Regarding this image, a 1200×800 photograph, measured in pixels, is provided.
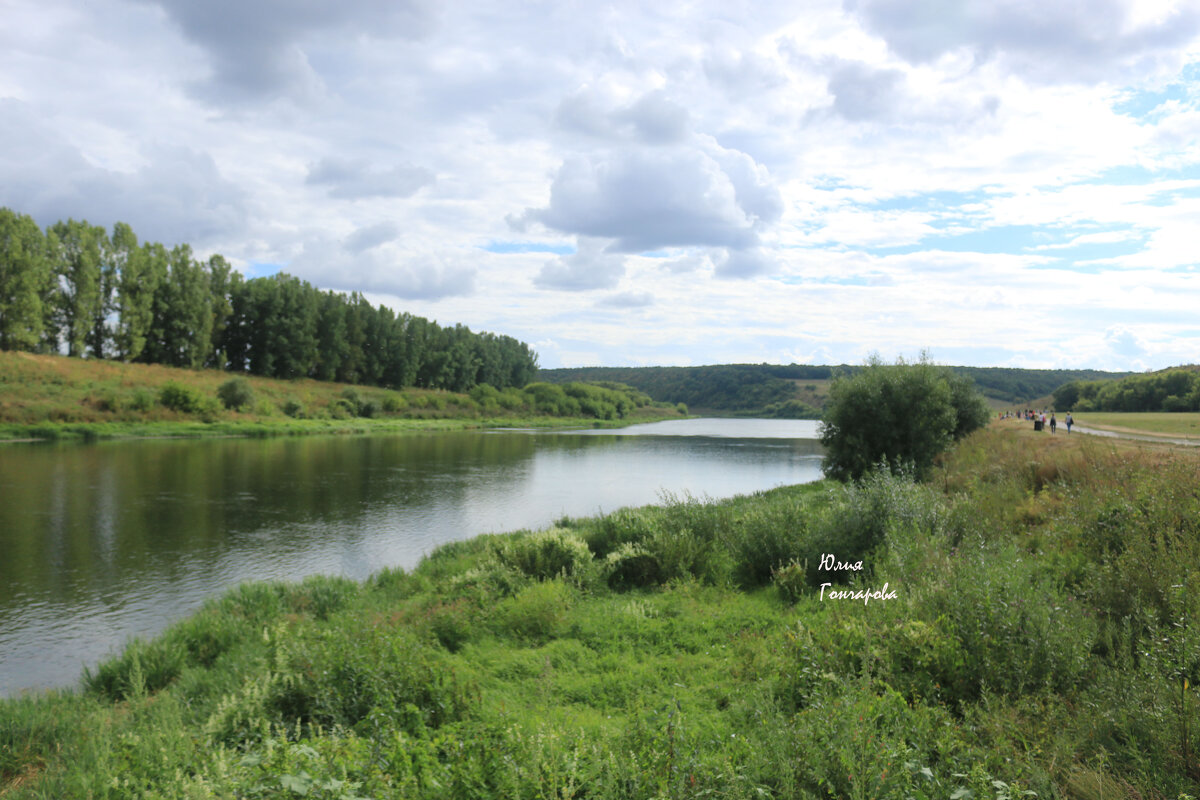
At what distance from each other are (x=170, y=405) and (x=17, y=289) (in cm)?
1515

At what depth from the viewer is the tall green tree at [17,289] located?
5172cm

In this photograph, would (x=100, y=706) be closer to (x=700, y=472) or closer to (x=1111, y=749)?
(x=1111, y=749)

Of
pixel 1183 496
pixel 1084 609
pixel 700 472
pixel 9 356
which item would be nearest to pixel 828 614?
pixel 1084 609

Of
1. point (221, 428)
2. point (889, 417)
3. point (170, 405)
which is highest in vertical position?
point (889, 417)

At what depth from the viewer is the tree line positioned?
168ft

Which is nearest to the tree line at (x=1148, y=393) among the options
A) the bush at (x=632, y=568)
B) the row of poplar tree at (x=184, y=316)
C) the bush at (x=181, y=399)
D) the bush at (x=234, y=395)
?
the bush at (x=632, y=568)

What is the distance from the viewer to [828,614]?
7.11 meters

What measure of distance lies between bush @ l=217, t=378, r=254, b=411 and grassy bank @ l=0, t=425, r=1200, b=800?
56013mm

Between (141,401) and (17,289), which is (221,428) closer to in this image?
(141,401)

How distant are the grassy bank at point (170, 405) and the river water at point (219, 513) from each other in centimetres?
613

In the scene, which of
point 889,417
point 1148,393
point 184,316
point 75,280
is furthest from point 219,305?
point 1148,393

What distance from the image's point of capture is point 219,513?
2117 cm

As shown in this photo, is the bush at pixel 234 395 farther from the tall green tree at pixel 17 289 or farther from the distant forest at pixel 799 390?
the distant forest at pixel 799 390

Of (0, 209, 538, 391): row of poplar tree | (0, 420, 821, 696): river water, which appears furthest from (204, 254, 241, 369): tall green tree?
(0, 420, 821, 696): river water
